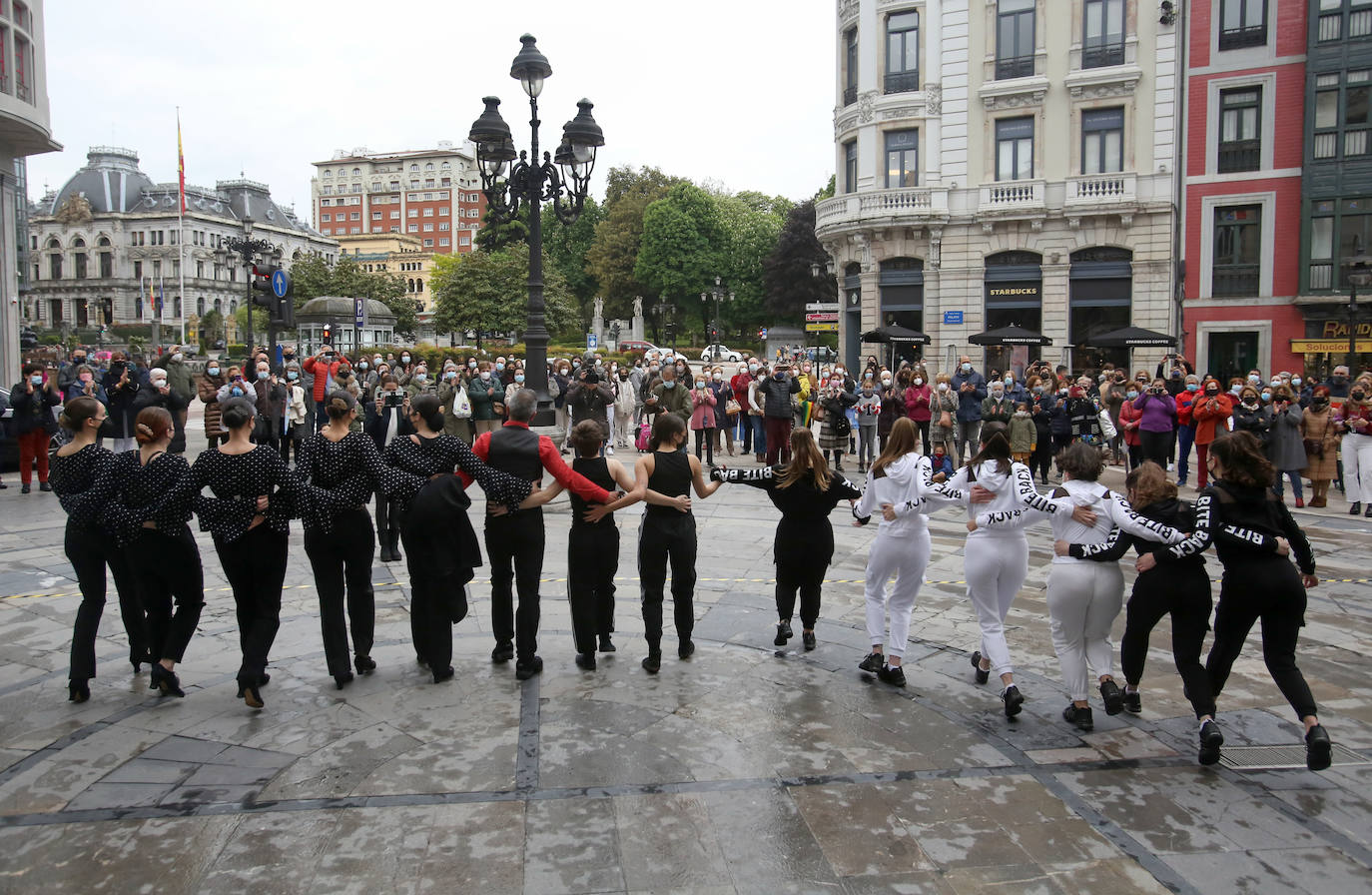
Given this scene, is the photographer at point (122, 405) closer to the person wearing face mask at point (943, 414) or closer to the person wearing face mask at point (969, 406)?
the person wearing face mask at point (943, 414)

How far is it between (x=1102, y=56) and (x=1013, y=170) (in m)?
→ 4.22

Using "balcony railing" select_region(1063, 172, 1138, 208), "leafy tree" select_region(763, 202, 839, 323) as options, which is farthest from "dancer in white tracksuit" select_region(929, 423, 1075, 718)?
"leafy tree" select_region(763, 202, 839, 323)

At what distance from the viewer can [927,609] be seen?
27.0ft

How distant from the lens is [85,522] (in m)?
5.91

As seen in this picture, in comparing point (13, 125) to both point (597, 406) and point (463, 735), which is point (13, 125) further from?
point (463, 735)

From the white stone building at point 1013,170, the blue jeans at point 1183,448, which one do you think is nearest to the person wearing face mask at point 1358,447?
the blue jeans at point 1183,448

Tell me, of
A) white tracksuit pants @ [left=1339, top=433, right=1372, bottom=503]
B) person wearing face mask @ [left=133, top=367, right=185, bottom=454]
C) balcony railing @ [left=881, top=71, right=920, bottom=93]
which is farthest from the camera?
balcony railing @ [left=881, top=71, right=920, bottom=93]

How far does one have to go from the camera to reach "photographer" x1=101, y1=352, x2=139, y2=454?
47.9 feet

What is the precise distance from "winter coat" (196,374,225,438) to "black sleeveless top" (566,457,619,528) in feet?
30.4

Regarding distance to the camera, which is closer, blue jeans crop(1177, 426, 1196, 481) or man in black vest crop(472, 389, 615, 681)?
man in black vest crop(472, 389, 615, 681)

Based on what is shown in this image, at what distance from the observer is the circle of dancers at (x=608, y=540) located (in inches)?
207

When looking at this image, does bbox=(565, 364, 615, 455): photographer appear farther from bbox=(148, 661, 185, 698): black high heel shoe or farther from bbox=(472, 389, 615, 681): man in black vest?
bbox=(148, 661, 185, 698): black high heel shoe

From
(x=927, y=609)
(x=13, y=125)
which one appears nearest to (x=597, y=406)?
(x=927, y=609)

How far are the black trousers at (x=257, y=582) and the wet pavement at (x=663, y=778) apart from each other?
341 millimetres
